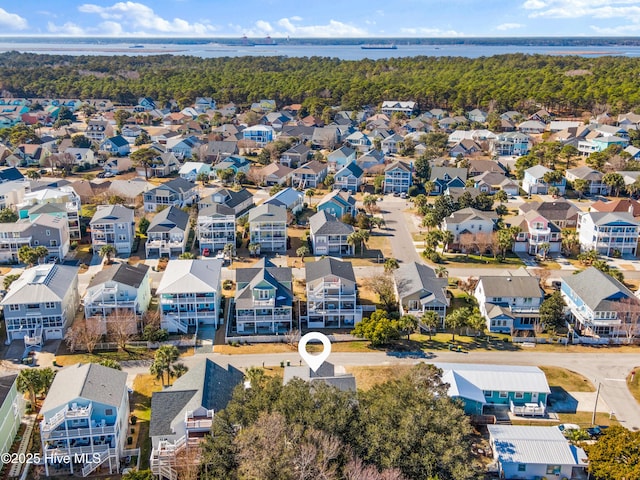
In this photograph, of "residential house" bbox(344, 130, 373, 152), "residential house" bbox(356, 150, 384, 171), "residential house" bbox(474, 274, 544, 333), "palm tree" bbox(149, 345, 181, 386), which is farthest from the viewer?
"residential house" bbox(344, 130, 373, 152)

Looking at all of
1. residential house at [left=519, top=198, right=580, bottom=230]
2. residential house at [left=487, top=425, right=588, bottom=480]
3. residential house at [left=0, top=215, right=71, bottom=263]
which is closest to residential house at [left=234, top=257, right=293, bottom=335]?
residential house at [left=487, top=425, right=588, bottom=480]

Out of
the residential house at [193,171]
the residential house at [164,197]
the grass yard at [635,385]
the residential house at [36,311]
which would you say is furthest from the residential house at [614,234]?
the residential house at [193,171]

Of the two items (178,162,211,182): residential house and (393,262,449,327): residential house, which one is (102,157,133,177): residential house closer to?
(178,162,211,182): residential house

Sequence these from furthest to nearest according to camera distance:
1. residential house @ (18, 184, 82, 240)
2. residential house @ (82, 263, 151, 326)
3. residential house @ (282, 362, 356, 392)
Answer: residential house @ (18, 184, 82, 240) → residential house @ (82, 263, 151, 326) → residential house @ (282, 362, 356, 392)

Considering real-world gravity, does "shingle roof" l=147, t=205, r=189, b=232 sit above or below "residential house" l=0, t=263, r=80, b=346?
above

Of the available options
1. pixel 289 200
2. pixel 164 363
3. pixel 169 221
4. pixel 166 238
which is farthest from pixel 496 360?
pixel 289 200

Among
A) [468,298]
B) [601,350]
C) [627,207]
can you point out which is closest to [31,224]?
[468,298]

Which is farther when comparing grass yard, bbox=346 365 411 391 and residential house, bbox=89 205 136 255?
residential house, bbox=89 205 136 255

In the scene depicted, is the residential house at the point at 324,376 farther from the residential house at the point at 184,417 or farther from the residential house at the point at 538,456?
the residential house at the point at 538,456
